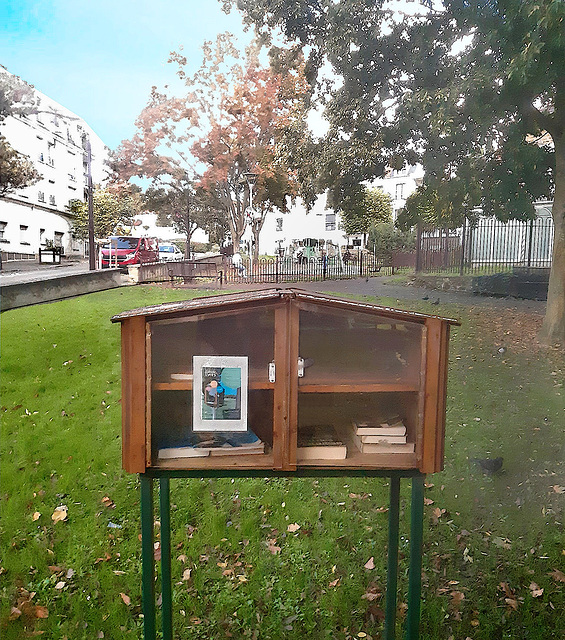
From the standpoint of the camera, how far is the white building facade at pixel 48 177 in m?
2.50

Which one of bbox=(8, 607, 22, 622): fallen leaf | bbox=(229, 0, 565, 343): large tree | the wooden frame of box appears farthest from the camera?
bbox=(229, 0, 565, 343): large tree

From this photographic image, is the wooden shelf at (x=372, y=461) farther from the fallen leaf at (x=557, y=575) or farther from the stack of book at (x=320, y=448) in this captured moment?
the fallen leaf at (x=557, y=575)

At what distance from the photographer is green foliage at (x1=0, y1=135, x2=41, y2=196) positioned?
251 cm

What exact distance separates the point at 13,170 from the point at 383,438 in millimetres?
1992

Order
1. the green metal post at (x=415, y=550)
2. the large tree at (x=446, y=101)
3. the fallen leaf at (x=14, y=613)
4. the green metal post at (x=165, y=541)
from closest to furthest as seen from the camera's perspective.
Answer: the green metal post at (x=415, y=550)
the green metal post at (x=165, y=541)
the fallen leaf at (x=14, y=613)
the large tree at (x=446, y=101)

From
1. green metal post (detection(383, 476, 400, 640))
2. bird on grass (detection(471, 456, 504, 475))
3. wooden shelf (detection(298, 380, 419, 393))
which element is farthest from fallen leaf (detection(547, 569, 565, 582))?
wooden shelf (detection(298, 380, 419, 393))

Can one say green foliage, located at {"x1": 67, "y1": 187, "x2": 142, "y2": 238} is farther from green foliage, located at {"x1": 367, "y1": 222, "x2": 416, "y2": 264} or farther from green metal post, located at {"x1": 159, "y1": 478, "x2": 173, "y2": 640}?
green metal post, located at {"x1": 159, "y1": 478, "x2": 173, "y2": 640}

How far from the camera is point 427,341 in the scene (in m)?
1.50

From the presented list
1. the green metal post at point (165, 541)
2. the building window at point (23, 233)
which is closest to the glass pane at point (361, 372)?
the green metal post at point (165, 541)

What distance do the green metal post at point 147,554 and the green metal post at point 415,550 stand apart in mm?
702

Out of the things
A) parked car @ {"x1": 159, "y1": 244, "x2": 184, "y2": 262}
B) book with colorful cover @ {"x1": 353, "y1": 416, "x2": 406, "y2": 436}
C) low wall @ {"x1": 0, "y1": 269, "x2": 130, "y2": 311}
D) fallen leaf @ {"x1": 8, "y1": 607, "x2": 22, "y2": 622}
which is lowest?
fallen leaf @ {"x1": 8, "y1": 607, "x2": 22, "y2": 622}

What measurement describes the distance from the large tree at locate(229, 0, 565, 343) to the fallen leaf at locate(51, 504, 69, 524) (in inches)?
68.1

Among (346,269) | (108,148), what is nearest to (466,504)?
(346,269)

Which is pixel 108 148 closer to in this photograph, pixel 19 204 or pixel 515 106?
pixel 19 204
